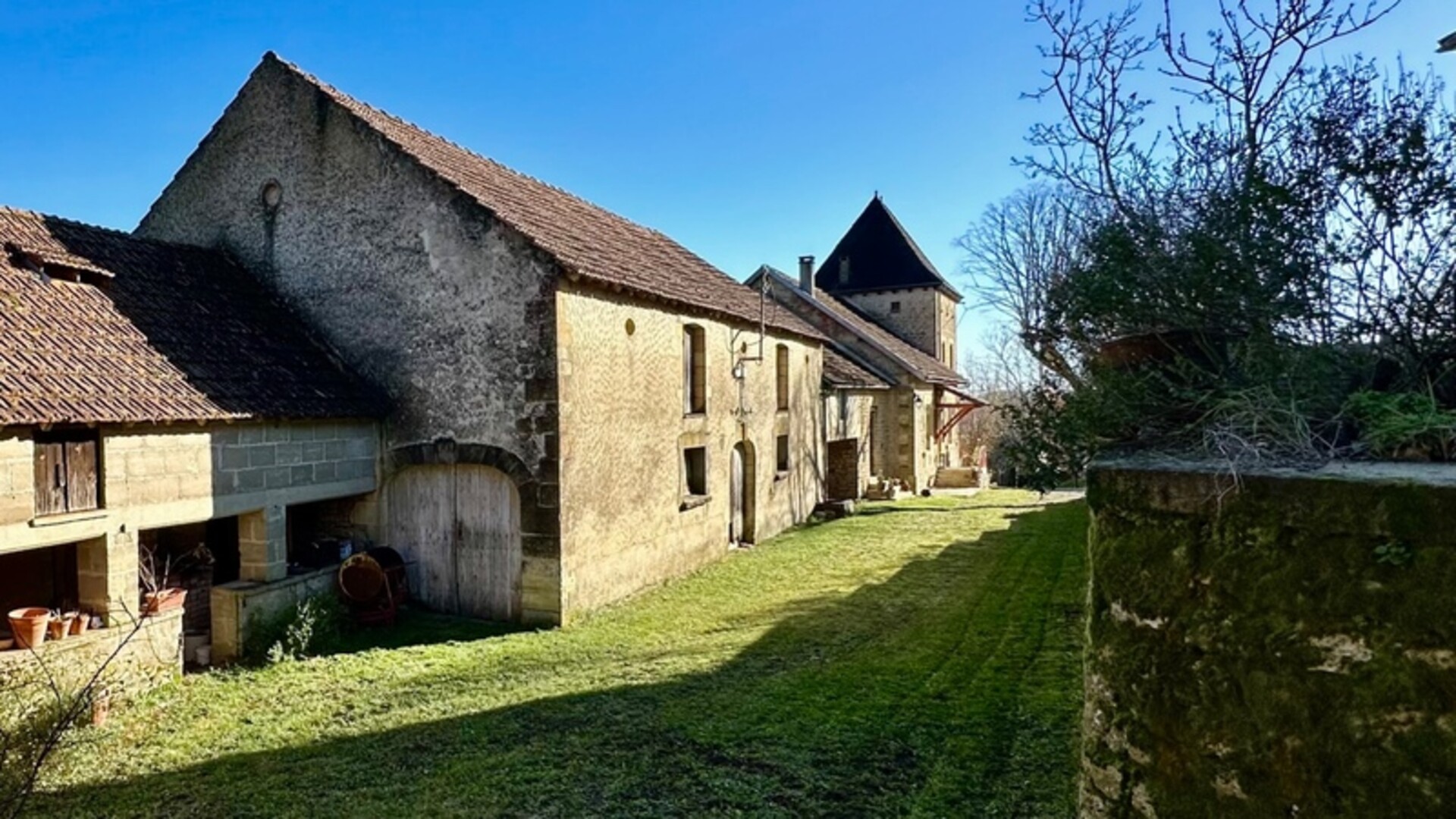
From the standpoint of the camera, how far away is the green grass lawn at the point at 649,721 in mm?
5680


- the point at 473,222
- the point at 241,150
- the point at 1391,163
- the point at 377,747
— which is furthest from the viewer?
the point at 241,150

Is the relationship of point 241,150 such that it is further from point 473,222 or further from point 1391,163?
point 1391,163

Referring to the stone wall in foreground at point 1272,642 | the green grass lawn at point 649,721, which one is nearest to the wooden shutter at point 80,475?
the green grass lawn at point 649,721

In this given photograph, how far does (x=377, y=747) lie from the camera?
6.79 metres

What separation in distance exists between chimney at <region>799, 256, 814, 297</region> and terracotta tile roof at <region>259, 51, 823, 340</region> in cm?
809

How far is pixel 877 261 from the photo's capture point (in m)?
31.1

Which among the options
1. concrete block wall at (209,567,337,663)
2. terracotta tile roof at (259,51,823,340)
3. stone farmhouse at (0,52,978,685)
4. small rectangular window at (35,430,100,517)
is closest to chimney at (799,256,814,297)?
terracotta tile roof at (259,51,823,340)

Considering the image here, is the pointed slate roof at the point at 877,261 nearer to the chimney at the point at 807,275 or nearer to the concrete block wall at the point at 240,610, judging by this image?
the chimney at the point at 807,275

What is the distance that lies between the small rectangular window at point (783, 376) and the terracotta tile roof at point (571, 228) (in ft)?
2.24

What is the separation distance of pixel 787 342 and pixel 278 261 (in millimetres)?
10807

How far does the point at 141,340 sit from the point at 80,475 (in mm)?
2316

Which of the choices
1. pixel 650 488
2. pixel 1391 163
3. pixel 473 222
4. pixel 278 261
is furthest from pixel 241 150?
pixel 1391 163

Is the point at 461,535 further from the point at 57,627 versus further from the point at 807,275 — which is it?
the point at 807,275

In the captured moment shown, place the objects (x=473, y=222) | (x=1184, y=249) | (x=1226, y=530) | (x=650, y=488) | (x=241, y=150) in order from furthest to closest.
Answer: (x=650, y=488) < (x=241, y=150) < (x=473, y=222) < (x=1184, y=249) < (x=1226, y=530)
